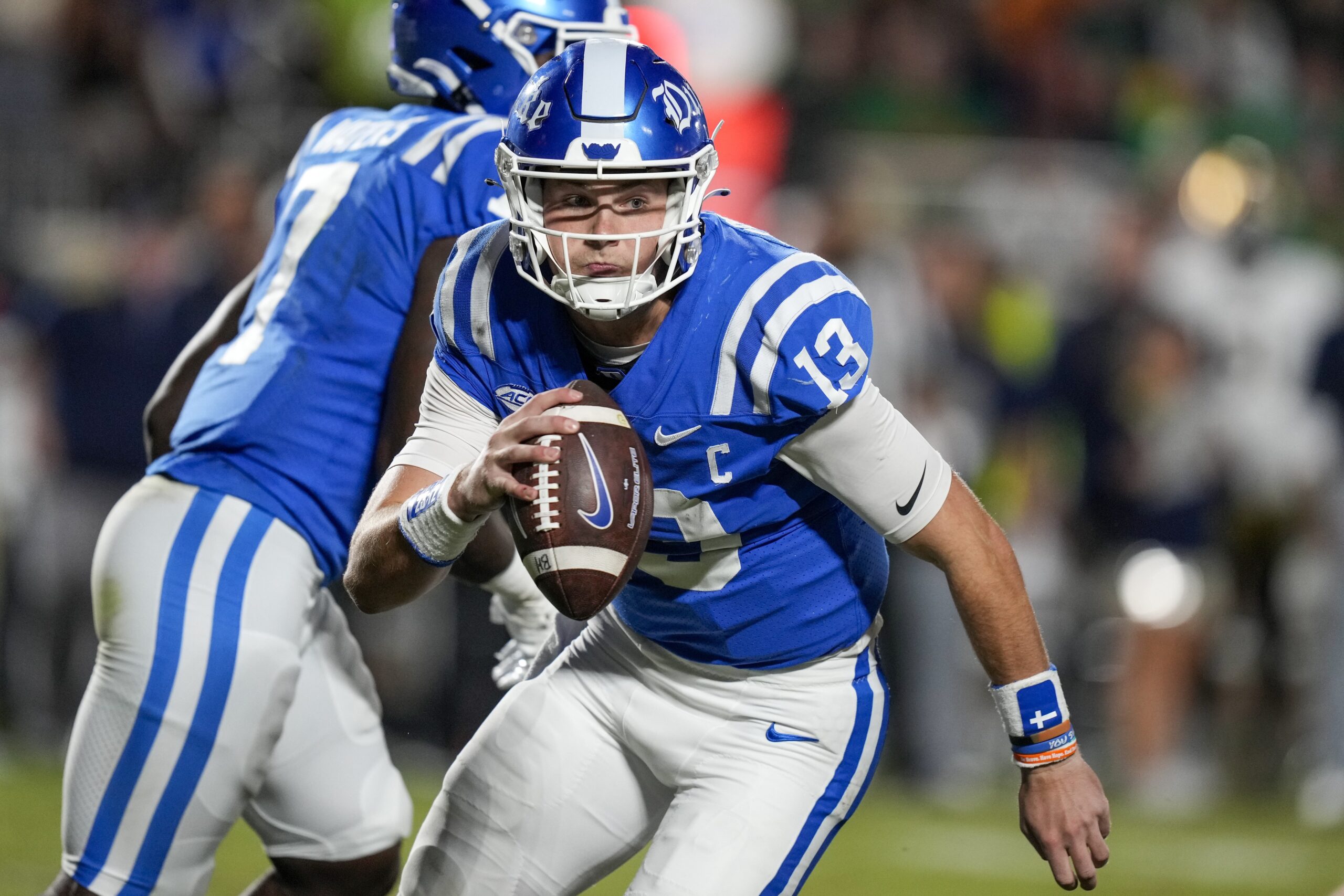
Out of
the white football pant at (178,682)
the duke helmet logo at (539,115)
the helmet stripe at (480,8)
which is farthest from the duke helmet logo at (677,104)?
the white football pant at (178,682)

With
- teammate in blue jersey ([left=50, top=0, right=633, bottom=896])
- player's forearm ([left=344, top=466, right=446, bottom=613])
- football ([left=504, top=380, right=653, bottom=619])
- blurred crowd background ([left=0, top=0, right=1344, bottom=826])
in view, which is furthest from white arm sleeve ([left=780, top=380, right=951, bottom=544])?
blurred crowd background ([left=0, top=0, right=1344, bottom=826])

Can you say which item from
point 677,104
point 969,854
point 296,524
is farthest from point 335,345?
point 969,854

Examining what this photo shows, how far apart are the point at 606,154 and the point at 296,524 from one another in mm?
1077

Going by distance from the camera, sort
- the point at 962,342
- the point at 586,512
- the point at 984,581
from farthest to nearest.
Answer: the point at 962,342 < the point at 984,581 < the point at 586,512

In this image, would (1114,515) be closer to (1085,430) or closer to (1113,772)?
(1085,430)

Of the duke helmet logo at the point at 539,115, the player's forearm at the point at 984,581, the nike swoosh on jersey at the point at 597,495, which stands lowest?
the player's forearm at the point at 984,581

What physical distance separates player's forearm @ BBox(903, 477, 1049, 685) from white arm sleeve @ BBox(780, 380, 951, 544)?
39 millimetres

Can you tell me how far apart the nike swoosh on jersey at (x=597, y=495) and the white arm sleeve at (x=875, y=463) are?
13.8 inches

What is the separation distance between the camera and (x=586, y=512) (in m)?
2.61

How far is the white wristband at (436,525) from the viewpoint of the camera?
2.67 metres

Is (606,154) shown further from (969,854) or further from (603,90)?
(969,854)

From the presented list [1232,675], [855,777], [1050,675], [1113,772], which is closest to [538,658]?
[855,777]

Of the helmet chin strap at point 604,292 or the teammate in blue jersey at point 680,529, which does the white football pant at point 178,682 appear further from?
the helmet chin strap at point 604,292

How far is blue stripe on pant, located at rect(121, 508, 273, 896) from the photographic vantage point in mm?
→ 3172
